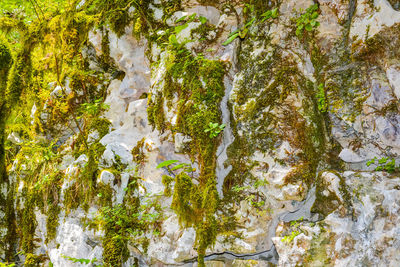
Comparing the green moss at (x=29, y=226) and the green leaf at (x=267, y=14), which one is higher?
the green leaf at (x=267, y=14)

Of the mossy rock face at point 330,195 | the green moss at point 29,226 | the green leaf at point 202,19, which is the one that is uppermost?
the green leaf at point 202,19

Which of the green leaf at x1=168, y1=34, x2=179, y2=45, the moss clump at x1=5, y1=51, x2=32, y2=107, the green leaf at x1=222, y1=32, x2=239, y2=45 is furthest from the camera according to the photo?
the moss clump at x1=5, y1=51, x2=32, y2=107

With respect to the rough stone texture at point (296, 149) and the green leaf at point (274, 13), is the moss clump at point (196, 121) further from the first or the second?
the green leaf at point (274, 13)

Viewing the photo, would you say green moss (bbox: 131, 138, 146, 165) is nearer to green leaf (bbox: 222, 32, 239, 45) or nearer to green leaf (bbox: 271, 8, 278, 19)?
green leaf (bbox: 222, 32, 239, 45)

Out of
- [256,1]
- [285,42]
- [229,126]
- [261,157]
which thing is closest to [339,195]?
[261,157]

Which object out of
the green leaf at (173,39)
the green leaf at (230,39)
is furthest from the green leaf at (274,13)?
the green leaf at (173,39)

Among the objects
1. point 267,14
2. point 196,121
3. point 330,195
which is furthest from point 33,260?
point 267,14

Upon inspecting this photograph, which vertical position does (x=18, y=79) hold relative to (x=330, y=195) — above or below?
above

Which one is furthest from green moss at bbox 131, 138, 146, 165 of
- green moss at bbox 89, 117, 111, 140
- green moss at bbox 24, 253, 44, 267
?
green moss at bbox 24, 253, 44, 267

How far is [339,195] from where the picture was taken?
8.82 ft

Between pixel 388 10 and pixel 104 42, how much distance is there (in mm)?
4192

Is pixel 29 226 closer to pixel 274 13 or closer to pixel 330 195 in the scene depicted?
pixel 330 195

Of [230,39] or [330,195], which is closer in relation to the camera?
[330,195]

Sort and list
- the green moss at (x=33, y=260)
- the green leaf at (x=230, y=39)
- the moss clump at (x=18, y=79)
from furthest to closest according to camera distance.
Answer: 1. the moss clump at (x=18, y=79)
2. the green moss at (x=33, y=260)
3. the green leaf at (x=230, y=39)
